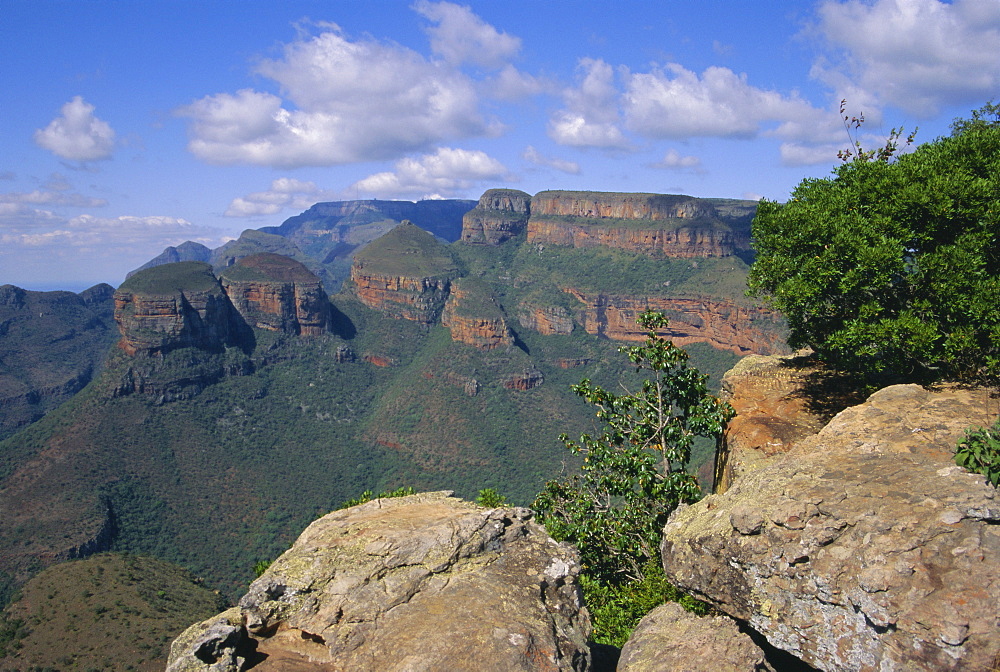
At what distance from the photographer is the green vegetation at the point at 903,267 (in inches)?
551

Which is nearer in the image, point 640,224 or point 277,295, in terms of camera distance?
point 277,295

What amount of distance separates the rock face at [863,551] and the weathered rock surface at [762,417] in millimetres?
3216

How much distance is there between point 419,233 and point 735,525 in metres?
158

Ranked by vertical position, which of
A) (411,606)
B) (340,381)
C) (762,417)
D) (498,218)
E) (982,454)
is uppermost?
(498,218)

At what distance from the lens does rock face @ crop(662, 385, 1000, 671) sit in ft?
26.1

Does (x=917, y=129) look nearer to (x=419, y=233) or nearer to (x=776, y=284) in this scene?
(x=776, y=284)

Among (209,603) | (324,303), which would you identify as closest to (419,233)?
(324,303)

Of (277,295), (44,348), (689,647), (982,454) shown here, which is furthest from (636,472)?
(44,348)

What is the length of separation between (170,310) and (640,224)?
10599 cm

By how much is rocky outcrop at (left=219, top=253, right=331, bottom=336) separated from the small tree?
4434 inches

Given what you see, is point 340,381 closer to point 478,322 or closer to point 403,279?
point 478,322

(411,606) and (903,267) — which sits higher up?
(903,267)

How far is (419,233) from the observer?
6403 inches

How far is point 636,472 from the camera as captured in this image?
15641 millimetres
